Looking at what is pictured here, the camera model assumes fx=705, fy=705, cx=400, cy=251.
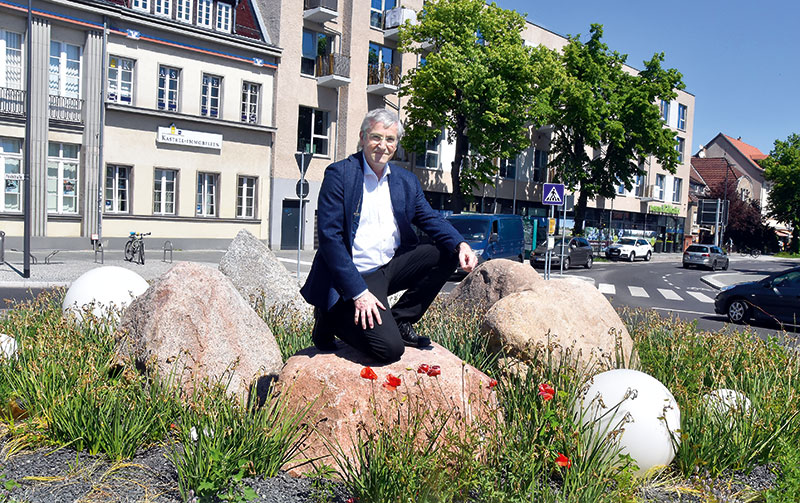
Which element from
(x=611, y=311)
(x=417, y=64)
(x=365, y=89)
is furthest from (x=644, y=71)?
(x=611, y=311)

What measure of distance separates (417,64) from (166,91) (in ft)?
45.8

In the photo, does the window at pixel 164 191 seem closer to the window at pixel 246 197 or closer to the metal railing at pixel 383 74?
the window at pixel 246 197

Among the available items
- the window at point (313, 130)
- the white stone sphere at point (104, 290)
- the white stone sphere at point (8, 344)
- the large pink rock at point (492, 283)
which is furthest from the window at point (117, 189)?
the white stone sphere at point (8, 344)

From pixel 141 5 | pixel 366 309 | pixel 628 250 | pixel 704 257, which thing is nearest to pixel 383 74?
pixel 141 5

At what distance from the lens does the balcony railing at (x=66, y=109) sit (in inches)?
949

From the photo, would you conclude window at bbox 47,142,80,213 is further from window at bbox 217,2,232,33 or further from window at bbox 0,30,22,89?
window at bbox 217,2,232,33

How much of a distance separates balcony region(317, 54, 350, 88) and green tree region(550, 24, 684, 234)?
14.0m

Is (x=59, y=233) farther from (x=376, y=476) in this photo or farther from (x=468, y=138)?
(x=376, y=476)

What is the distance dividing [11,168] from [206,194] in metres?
7.43

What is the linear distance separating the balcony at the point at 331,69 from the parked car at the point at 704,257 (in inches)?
885

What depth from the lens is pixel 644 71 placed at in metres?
44.7

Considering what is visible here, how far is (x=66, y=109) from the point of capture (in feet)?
79.7

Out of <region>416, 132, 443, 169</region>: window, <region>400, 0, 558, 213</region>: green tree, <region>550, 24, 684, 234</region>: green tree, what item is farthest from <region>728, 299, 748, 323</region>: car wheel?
<region>550, 24, 684, 234</region>: green tree

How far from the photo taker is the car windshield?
75.0 feet
